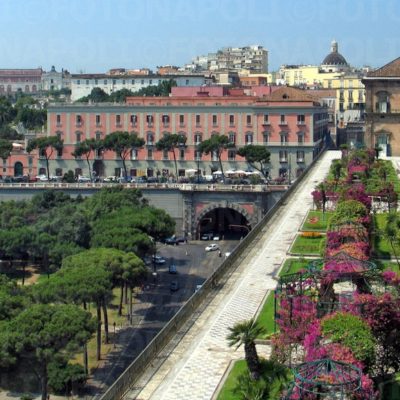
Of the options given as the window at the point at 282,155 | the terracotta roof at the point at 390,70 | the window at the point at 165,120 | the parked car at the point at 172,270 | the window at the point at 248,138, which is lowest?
the parked car at the point at 172,270

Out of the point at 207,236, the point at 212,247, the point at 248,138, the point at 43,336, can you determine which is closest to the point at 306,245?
the point at 43,336

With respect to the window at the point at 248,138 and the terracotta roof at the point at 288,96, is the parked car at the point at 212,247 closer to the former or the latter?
the window at the point at 248,138

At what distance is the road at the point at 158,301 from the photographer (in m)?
30.1

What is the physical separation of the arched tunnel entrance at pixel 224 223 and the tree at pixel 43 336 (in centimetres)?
3450

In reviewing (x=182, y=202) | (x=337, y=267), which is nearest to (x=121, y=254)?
(x=337, y=267)

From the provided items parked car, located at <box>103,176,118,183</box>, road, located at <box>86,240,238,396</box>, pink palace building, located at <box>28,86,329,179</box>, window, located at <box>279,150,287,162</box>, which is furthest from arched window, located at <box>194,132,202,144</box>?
road, located at <box>86,240,238,396</box>

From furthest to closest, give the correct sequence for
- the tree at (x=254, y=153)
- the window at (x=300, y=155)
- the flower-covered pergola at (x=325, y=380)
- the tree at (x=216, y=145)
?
1. the window at (x=300, y=155)
2. the tree at (x=216, y=145)
3. the tree at (x=254, y=153)
4. the flower-covered pergola at (x=325, y=380)

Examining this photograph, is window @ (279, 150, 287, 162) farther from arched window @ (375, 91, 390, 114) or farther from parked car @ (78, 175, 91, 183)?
parked car @ (78, 175, 91, 183)

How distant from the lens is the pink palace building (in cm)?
7112

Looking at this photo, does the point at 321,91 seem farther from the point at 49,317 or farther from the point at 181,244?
the point at 49,317

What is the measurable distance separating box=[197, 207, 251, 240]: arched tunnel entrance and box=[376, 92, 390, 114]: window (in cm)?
1206

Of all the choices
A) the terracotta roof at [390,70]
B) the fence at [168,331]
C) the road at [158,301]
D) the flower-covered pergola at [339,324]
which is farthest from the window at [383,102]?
the flower-covered pergola at [339,324]

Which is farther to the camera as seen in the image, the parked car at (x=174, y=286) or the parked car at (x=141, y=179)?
the parked car at (x=141, y=179)

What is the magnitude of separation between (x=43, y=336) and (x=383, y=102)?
3972cm
